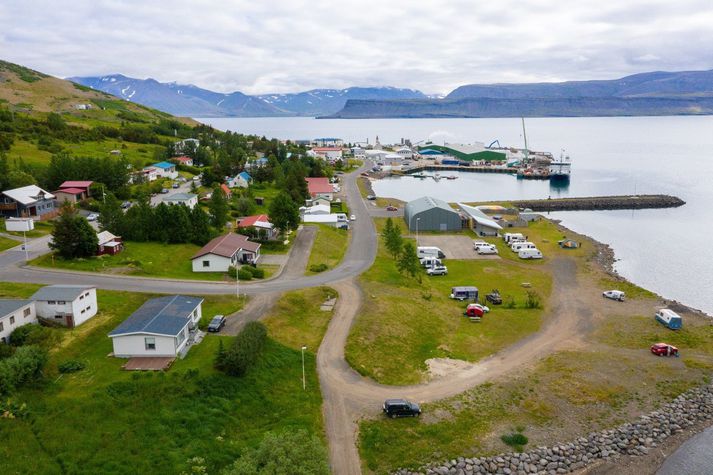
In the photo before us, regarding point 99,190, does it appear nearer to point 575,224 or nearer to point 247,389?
point 247,389

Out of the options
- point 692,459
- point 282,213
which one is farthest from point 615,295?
point 282,213

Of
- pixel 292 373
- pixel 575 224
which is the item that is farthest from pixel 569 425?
pixel 575 224

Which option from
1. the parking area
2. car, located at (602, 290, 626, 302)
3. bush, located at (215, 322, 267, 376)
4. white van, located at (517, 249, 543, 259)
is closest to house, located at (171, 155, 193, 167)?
the parking area

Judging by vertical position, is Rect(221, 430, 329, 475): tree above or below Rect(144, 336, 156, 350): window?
below

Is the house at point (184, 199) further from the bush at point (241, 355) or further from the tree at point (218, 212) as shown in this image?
the bush at point (241, 355)

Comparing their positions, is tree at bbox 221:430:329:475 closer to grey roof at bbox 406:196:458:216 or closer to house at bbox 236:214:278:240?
house at bbox 236:214:278:240

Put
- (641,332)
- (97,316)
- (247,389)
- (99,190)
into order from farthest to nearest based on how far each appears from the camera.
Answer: (99,190), (641,332), (97,316), (247,389)
